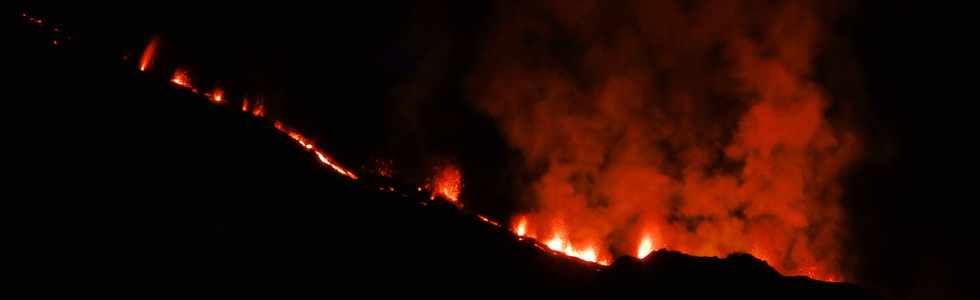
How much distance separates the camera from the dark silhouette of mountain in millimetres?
20484

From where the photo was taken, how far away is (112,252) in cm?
2012

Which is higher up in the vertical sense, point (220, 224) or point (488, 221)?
point (488, 221)

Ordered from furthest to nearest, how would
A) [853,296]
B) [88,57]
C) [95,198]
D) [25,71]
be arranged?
1. [88,57]
2. [25,71]
3. [853,296]
4. [95,198]

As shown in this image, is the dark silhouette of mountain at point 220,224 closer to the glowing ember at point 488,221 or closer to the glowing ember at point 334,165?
the glowing ember at point 488,221

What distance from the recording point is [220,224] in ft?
80.6

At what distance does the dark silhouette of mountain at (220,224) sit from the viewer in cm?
2048

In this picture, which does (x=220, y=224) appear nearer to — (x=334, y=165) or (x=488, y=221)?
(x=334, y=165)

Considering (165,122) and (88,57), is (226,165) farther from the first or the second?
(88,57)

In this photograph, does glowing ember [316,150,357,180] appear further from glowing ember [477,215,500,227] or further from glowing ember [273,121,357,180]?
glowing ember [477,215,500,227]

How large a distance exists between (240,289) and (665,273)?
15.1 meters

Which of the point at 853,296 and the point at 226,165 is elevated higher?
the point at 853,296

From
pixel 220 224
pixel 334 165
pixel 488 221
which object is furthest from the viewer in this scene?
pixel 334 165

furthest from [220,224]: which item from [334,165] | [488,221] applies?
[488,221]

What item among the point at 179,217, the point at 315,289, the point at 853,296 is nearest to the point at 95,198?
the point at 179,217
